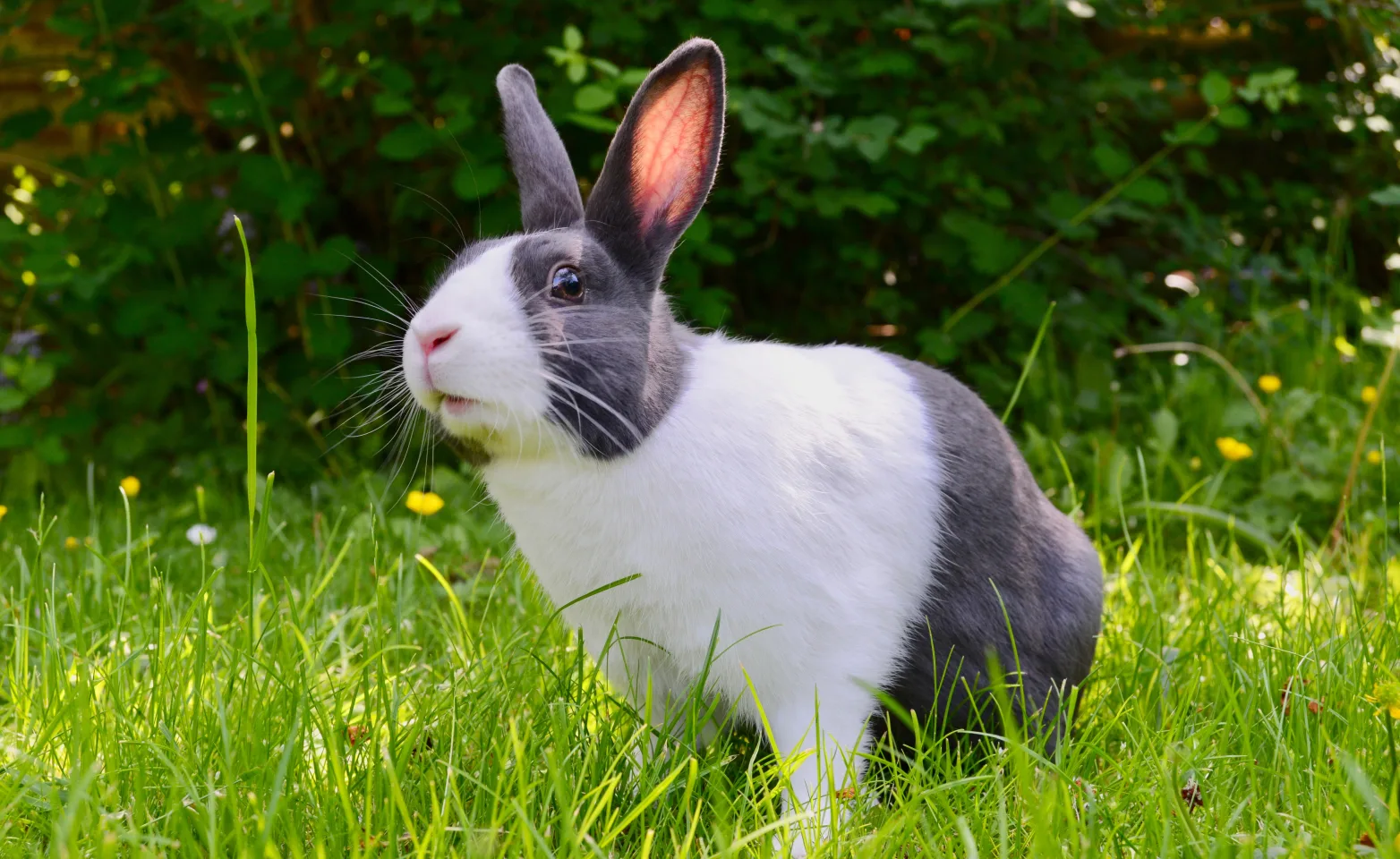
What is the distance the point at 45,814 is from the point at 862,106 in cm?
290

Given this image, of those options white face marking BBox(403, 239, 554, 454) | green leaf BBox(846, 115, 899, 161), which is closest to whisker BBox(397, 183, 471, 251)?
white face marking BBox(403, 239, 554, 454)

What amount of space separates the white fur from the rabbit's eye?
0.07 m

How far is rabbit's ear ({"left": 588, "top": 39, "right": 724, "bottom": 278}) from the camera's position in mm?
1869

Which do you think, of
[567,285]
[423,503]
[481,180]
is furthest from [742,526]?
[481,180]

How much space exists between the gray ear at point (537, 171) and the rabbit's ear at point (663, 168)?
Result: 0.10 metres

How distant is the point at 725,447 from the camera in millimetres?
1808

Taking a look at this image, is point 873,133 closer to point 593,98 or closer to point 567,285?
point 593,98

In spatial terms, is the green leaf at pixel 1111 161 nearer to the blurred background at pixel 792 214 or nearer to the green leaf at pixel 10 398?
the blurred background at pixel 792 214

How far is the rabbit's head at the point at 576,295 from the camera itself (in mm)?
1683

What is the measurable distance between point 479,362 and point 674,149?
0.50 m

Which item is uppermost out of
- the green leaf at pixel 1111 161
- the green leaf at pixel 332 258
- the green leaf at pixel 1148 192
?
the green leaf at pixel 1111 161

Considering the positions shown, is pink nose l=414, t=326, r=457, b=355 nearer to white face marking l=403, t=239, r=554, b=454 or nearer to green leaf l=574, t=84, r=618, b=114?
white face marking l=403, t=239, r=554, b=454

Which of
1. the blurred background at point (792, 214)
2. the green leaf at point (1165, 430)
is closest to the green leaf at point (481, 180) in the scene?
the blurred background at point (792, 214)

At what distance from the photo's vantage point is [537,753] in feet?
5.87
